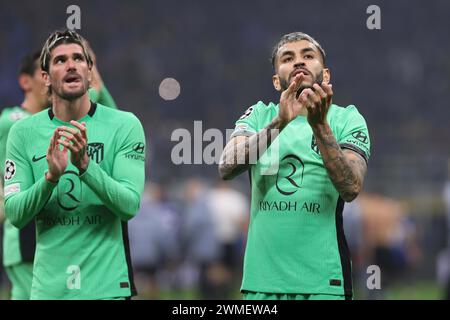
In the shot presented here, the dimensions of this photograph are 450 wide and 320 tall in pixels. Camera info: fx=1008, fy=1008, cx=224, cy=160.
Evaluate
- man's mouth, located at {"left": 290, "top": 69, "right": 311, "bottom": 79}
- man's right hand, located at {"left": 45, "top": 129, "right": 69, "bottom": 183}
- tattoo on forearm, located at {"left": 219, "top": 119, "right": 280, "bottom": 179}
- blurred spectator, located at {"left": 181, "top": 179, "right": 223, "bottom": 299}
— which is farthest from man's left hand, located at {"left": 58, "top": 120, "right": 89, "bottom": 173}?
blurred spectator, located at {"left": 181, "top": 179, "right": 223, "bottom": 299}

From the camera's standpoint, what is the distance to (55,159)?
470 cm

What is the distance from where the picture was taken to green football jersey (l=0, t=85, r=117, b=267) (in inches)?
251

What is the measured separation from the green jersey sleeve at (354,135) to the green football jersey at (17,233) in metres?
1.90

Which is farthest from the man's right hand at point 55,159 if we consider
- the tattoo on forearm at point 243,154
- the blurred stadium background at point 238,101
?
the blurred stadium background at point 238,101

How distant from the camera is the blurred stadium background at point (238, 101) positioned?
1435 cm

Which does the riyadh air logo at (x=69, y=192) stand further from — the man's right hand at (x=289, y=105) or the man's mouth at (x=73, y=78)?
the man's right hand at (x=289, y=105)

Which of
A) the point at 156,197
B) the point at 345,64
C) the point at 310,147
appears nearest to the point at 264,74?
the point at 345,64

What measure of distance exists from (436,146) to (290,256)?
17.6m

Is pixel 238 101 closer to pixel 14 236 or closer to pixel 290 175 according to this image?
pixel 14 236

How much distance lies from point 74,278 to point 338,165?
1433 millimetres

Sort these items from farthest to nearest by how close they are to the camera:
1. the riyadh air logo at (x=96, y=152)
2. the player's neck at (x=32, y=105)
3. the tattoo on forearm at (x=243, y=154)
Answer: the player's neck at (x=32, y=105)
the riyadh air logo at (x=96, y=152)
the tattoo on forearm at (x=243, y=154)

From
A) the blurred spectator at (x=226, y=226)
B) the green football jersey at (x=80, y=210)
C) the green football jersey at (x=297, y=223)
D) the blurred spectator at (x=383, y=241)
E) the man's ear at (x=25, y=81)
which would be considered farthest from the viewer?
the blurred spectator at (x=226, y=226)
